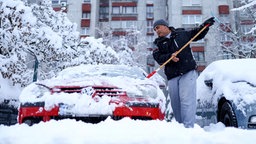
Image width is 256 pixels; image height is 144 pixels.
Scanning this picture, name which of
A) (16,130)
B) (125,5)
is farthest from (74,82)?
(125,5)

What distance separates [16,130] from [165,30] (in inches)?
96.7

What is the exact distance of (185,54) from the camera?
3664 millimetres

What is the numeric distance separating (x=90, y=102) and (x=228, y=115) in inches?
71.7

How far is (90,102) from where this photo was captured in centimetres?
267

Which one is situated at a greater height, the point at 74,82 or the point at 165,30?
the point at 165,30

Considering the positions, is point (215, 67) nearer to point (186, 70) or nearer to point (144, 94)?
point (186, 70)

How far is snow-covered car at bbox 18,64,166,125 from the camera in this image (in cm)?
267

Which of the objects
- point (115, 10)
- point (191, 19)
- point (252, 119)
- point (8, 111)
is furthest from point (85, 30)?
point (252, 119)

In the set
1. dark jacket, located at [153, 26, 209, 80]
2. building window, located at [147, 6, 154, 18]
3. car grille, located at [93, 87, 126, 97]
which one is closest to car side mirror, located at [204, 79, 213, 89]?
dark jacket, located at [153, 26, 209, 80]

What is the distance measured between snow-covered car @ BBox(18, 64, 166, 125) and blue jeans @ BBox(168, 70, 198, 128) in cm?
51

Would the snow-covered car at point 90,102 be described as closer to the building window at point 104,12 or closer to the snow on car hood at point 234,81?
the snow on car hood at point 234,81

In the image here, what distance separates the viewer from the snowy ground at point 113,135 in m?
1.79

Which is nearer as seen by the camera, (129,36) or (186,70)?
(186,70)

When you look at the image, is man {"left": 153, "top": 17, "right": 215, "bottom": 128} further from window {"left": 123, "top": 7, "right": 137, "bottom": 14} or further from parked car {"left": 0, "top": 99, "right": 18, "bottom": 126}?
window {"left": 123, "top": 7, "right": 137, "bottom": 14}
